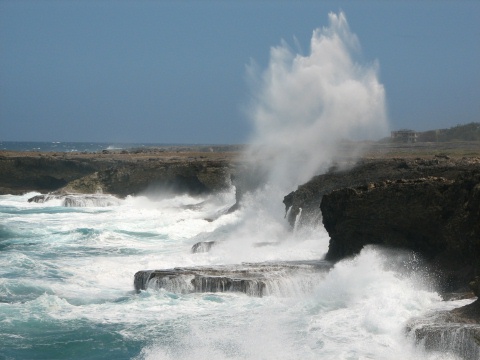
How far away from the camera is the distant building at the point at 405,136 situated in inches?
2778

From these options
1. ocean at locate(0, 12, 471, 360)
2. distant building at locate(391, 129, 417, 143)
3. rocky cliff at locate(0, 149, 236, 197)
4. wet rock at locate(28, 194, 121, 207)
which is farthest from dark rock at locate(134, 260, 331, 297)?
distant building at locate(391, 129, 417, 143)

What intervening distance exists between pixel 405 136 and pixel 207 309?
58.3 m

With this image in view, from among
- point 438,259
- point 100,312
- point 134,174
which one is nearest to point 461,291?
point 438,259

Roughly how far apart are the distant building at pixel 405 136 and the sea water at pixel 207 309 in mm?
46163

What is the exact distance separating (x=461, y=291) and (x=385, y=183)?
14.3 ft

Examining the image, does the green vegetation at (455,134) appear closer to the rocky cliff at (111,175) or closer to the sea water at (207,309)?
the rocky cliff at (111,175)

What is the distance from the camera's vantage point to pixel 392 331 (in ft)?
46.0

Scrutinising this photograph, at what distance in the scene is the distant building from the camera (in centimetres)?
7056

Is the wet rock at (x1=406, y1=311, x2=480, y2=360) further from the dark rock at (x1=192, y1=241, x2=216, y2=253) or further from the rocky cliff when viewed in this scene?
the rocky cliff

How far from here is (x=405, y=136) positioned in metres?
71.8

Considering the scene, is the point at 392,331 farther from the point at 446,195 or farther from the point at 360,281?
the point at 446,195

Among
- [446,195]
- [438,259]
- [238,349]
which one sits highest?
[446,195]

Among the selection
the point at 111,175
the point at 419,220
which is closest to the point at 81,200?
the point at 111,175

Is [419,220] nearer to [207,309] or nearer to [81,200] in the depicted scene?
[207,309]
